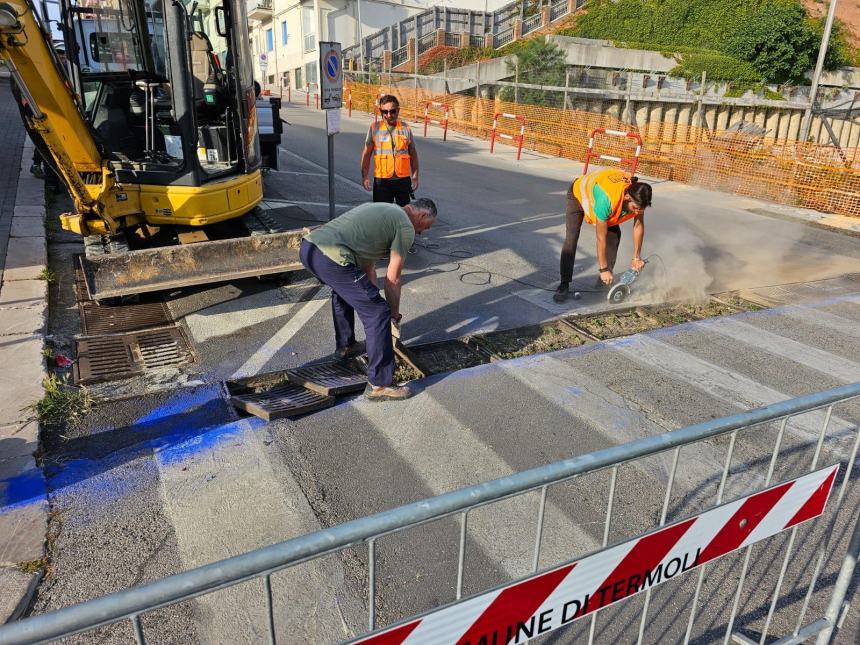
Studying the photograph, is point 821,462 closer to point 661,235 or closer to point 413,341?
point 413,341

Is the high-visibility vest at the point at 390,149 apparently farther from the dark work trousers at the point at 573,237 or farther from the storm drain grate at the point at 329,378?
the storm drain grate at the point at 329,378

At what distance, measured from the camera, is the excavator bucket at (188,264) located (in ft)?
18.6

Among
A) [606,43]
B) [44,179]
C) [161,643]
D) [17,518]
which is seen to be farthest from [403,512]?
[606,43]

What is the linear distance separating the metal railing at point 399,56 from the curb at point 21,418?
3339 centimetres

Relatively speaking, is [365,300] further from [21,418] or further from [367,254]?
[21,418]

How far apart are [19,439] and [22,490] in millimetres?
573

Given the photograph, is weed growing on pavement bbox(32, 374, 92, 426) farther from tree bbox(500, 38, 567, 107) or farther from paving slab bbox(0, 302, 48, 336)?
tree bbox(500, 38, 567, 107)

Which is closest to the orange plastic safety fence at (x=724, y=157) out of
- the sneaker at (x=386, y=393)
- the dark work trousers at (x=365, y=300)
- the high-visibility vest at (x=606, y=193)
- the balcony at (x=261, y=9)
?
the high-visibility vest at (x=606, y=193)

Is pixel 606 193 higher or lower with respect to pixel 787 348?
higher

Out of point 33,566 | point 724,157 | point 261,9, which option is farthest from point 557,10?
point 33,566

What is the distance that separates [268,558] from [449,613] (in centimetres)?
57

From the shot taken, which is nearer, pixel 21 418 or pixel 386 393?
pixel 21 418

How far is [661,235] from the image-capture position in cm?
953

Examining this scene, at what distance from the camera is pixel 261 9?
48.9 m
